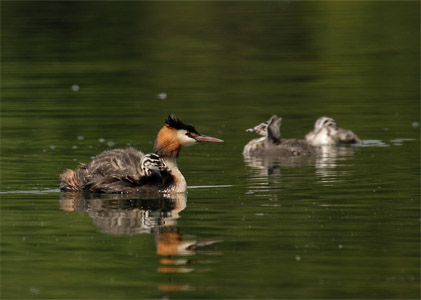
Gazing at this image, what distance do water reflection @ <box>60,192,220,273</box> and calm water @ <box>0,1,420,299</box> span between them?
0.04 meters

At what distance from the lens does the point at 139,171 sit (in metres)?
14.5

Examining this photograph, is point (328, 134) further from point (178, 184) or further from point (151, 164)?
point (151, 164)

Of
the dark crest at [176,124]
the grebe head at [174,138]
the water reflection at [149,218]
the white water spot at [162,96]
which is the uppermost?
the white water spot at [162,96]

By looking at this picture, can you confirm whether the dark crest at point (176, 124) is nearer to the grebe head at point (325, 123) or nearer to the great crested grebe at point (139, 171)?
the great crested grebe at point (139, 171)

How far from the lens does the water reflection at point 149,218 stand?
35.3 ft

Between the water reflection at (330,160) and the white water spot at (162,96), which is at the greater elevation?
the white water spot at (162,96)

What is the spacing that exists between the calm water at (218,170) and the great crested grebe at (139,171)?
28cm

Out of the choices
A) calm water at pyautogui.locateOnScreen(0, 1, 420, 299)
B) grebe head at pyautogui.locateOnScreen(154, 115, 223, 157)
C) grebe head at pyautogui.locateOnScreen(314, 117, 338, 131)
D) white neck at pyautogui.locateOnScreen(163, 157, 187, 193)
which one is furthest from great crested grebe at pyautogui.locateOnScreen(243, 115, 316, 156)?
white neck at pyautogui.locateOnScreen(163, 157, 187, 193)

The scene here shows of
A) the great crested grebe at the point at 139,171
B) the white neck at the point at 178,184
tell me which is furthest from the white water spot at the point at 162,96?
the white neck at the point at 178,184

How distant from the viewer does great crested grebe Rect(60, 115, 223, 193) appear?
47.4 feet

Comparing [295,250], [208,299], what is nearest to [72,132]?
[295,250]

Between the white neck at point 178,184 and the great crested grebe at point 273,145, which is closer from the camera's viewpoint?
the white neck at point 178,184

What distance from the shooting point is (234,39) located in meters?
39.8

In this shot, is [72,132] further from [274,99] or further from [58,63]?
Result: [58,63]
